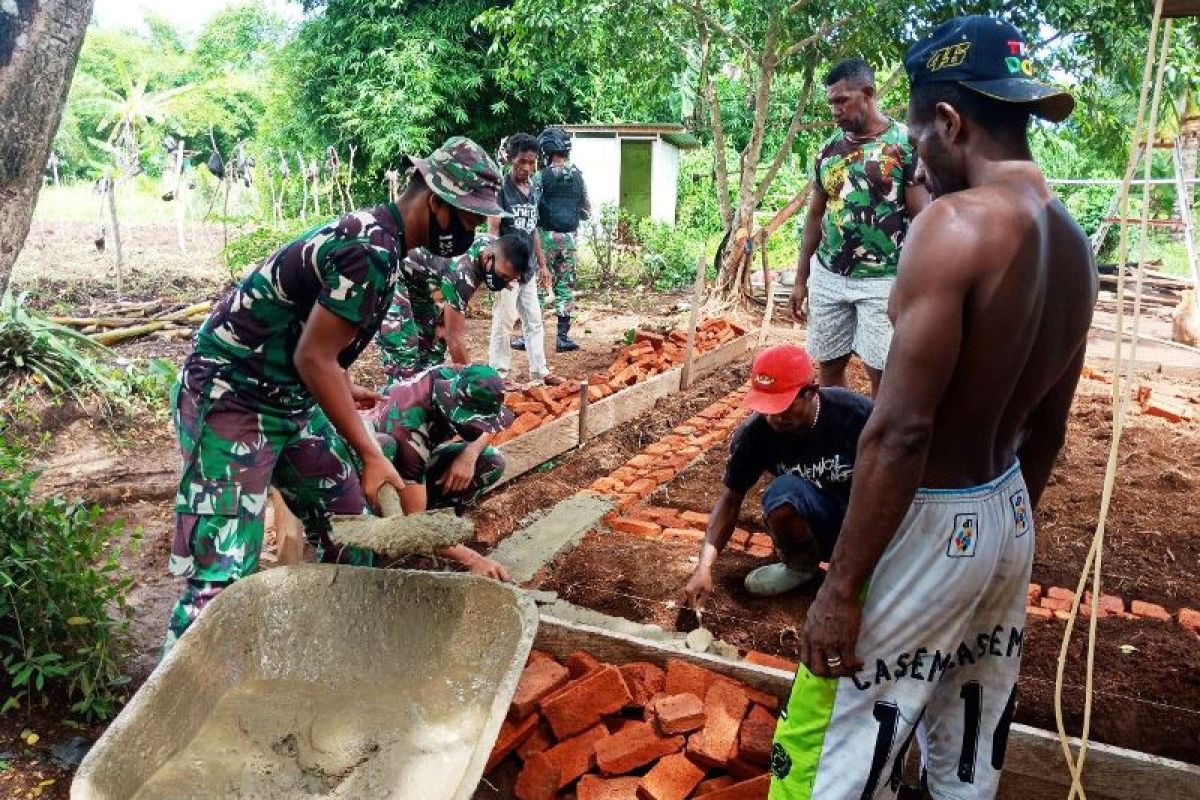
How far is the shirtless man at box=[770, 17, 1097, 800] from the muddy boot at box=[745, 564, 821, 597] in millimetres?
1622

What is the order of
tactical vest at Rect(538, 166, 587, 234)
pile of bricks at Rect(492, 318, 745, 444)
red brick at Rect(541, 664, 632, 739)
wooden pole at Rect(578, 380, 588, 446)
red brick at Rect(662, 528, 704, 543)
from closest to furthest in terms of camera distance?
red brick at Rect(541, 664, 632, 739) → red brick at Rect(662, 528, 704, 543) → wooden pole at Rect(578, 380, 588, 446) → pile of bricks at Rect(492, 318, 745, 444) → tactical vest at Rect(538, 166, 587, 234)

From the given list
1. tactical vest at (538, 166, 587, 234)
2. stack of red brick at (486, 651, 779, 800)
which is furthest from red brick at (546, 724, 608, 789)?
tactical vest at (538, 166, 587, 234)

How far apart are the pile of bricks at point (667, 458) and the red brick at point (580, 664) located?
1448mm

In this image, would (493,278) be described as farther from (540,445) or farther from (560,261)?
(560,261)

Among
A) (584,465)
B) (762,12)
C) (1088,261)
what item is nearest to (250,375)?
(1088,261)

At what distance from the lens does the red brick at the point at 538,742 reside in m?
2.48

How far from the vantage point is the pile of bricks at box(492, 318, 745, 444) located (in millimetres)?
5316

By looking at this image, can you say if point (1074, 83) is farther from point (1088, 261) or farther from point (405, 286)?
point (1088, 261)

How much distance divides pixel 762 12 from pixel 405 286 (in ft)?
20.4

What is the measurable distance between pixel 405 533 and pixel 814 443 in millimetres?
1399

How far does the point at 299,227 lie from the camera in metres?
11.7

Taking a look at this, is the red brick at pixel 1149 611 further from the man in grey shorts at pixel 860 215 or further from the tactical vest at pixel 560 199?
the tactical vest at pixel 560 199

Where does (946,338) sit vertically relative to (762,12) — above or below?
below

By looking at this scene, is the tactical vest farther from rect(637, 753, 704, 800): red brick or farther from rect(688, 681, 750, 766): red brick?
rect(637, 753, 704, 800): red brick
